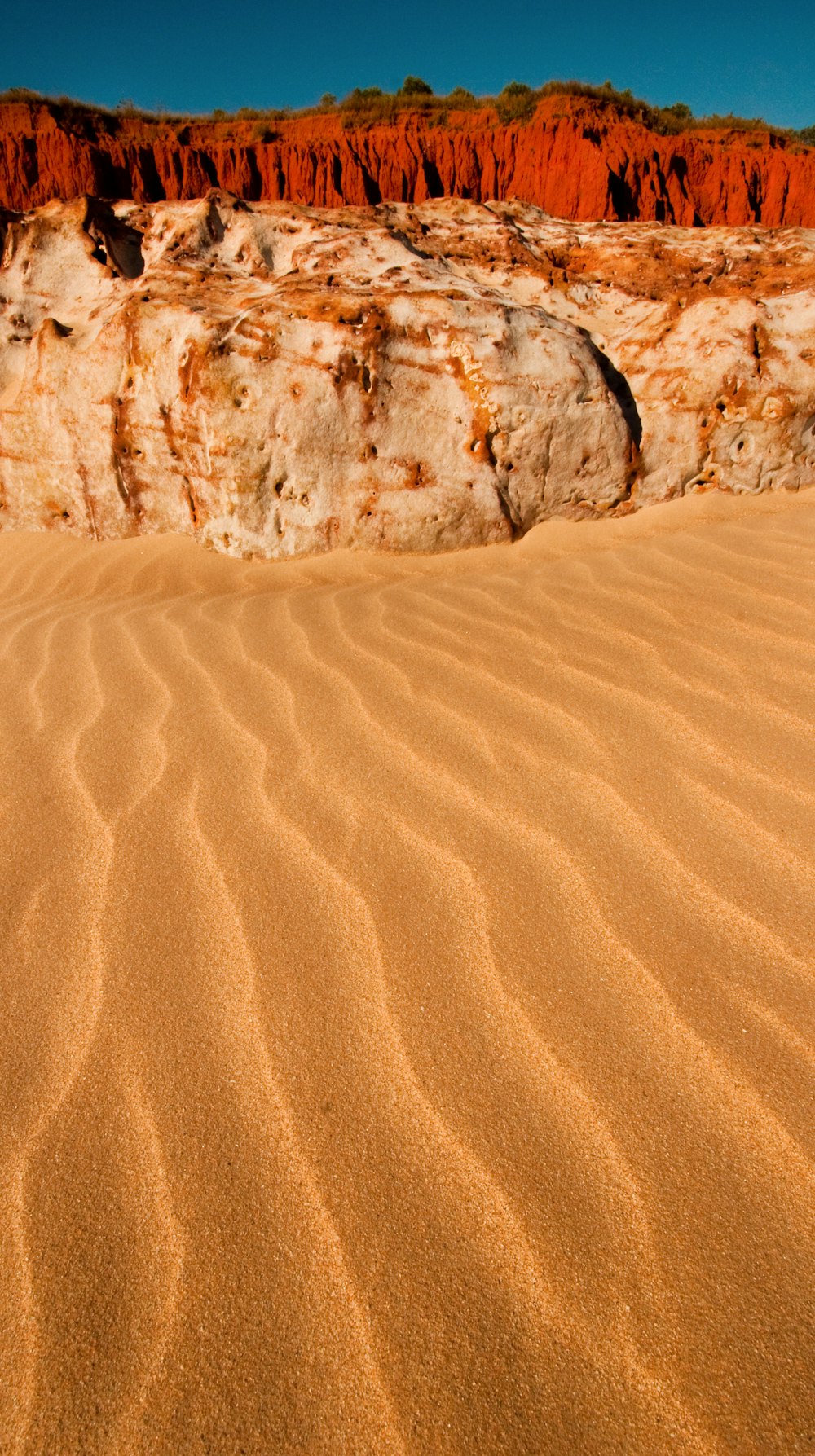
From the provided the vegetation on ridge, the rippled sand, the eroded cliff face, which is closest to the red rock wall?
the vegetation on ridge

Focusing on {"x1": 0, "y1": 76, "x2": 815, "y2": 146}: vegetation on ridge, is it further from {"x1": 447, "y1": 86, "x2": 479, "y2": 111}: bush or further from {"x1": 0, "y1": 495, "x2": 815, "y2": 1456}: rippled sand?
{"x1": 0, "y1": 495, "x2": 815, "y2": 1456}: rippled sand

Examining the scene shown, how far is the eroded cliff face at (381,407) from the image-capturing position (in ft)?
12.1

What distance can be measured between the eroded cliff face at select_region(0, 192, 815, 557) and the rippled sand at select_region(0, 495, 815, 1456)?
1607 mm

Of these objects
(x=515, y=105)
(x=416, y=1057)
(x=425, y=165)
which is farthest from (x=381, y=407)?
(x=515, y=105)

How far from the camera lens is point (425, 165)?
7895 mm

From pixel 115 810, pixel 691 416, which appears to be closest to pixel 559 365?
pixel 691 416

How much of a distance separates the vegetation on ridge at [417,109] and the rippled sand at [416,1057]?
29.2ft

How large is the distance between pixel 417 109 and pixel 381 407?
766 cm

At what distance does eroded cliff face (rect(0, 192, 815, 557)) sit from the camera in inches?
145

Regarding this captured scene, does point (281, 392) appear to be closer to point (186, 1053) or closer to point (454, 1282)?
point (186, 1053)

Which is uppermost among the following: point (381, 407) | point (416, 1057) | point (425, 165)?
point (425, 165)

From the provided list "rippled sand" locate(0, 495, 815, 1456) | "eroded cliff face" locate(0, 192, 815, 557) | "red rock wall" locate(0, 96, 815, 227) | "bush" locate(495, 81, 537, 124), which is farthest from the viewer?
"bush" locate(495, 81, 537, 124)

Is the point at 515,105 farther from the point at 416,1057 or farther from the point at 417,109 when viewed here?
the point at 416,1057

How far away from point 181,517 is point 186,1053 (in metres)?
3.41
